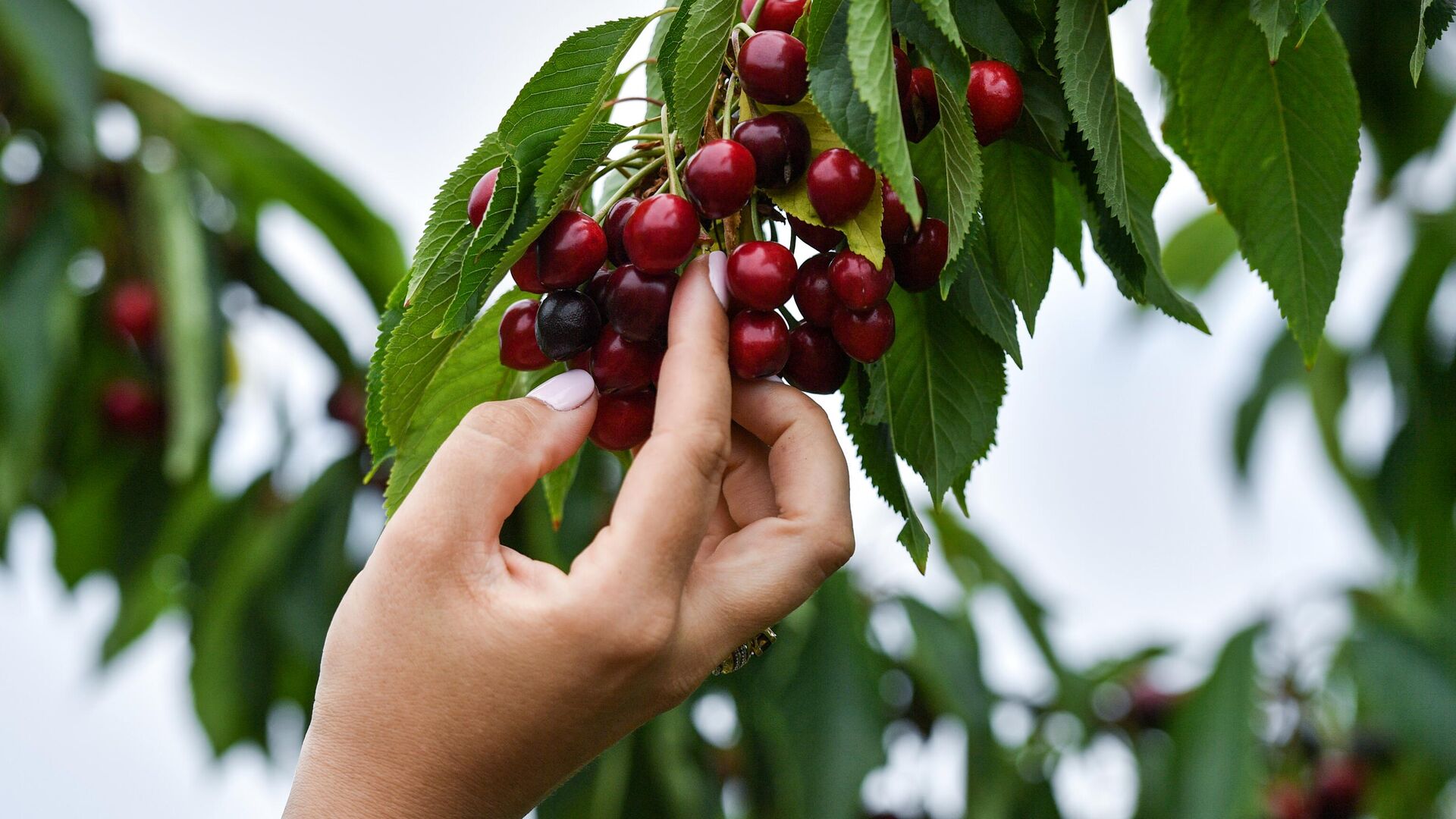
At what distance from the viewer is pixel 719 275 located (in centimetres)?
72

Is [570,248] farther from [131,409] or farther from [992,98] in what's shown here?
[131,409]

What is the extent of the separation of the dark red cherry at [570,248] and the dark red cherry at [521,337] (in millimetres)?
72

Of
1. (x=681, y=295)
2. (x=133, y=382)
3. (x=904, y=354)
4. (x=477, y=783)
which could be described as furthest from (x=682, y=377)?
(x=133, y=382)

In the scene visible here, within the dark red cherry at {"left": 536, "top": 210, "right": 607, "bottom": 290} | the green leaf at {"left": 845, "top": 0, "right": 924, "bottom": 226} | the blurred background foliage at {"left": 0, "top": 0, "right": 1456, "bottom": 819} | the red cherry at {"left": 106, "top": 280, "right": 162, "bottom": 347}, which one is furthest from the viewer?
the red cherry at {"left": 106, "top": 280, "right": 162, "bottom": 347}

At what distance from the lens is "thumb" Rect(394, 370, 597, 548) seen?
0.71 metres

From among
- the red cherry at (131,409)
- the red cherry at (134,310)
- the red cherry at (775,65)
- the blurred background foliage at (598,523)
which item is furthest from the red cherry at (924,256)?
the red cherry at (131,409)

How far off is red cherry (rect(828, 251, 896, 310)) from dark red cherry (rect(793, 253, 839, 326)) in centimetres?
2

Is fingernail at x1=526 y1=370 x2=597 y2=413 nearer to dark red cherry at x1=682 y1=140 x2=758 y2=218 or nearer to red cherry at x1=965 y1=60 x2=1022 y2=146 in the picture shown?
dark red cherry at x1=682 y1=140 x2=758 y2=218

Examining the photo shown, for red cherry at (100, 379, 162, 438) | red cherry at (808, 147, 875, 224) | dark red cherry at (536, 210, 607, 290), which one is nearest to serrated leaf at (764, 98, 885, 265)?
red cherry at (808, 147, 875, 224)

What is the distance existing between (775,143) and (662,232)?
3.3 inches

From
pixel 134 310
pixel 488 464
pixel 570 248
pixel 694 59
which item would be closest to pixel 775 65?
pixel 694 59

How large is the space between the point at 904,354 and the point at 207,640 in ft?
6.76

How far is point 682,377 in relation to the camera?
2.29 ft

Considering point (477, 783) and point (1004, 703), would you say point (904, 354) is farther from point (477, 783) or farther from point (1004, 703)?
point (1004, 703)
